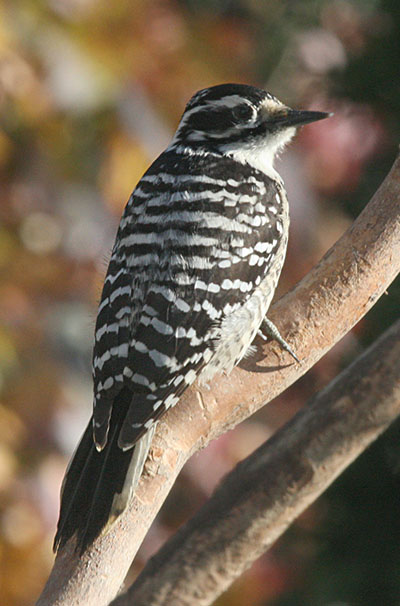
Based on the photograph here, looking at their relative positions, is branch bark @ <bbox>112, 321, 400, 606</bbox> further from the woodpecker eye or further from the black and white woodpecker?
the woodpecker eye

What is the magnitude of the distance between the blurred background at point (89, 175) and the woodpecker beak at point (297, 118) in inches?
29.1

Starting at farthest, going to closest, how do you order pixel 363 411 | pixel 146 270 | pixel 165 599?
pixel 146 270 → pixel 363 411 → pixel 165 599

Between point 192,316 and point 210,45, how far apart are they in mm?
2782

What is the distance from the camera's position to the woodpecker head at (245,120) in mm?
2629

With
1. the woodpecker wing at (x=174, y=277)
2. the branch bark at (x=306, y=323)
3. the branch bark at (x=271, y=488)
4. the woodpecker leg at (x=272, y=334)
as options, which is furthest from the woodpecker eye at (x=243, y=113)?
the branch bark at (x=271, y=488)

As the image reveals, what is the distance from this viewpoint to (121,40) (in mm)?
4359

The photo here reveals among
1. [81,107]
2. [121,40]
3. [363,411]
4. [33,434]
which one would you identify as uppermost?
[363,411]

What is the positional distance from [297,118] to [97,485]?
1.25 m

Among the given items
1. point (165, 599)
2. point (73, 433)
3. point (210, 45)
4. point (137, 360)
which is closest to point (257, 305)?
point (137, 360)

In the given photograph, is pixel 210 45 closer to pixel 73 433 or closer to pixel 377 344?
pixel 73 433

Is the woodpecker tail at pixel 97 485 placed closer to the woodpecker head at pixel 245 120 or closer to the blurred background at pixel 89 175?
the woodpecker head at pixel 245 120

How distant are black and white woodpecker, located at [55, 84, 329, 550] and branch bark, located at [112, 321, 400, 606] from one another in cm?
34

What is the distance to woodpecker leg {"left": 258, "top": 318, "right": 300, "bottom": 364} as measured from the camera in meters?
2.22

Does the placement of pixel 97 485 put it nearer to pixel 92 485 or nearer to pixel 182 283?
pixel 92 485
